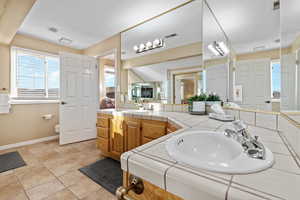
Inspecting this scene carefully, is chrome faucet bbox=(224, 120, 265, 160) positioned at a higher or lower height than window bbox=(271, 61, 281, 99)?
lower

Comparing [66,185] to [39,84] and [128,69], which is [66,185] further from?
[39,84]

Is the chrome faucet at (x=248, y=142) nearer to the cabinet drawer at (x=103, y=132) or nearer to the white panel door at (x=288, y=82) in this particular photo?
the white panel door at (x=288, y=82)

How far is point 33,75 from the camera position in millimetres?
3043

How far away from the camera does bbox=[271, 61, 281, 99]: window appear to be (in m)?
0.90

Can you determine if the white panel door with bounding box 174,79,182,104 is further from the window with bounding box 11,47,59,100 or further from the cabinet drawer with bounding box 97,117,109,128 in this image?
the window with bounding box 11,47,59,100

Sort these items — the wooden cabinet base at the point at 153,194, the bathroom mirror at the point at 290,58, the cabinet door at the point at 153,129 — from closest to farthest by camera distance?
1. the wooden cabinet base at the point at 153,194
2. the bathroom mirror at the point at 290,58
3. the cabinet door at the point at 153,129

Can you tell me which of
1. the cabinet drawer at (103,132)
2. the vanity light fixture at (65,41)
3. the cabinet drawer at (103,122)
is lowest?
the cabinet drawer at (103,132)

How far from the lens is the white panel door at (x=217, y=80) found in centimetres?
152

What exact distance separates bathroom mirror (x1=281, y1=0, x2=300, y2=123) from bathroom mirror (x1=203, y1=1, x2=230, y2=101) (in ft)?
1.83

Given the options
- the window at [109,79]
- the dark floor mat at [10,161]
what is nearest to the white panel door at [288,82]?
the dark floor mat at [10,161]

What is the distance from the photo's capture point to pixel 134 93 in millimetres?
2621

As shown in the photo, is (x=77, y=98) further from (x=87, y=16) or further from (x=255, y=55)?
(x=255, y=55)

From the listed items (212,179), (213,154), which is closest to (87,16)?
(213,154)

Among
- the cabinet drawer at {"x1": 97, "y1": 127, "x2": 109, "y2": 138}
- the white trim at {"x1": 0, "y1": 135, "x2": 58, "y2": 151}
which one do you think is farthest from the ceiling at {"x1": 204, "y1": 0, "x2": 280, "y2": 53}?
the white trim at {"x1": 0, "y1": 135, "x2": 58, "y2": 151}
